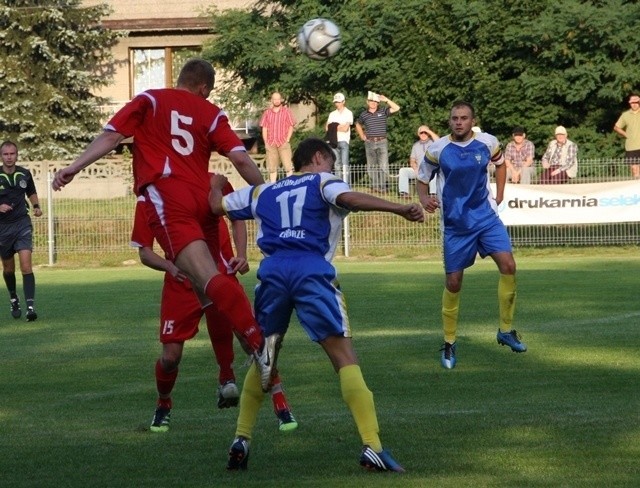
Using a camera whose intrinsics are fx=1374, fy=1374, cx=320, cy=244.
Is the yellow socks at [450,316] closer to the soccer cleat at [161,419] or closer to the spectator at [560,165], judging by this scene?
the soccer cleat at [161,419]

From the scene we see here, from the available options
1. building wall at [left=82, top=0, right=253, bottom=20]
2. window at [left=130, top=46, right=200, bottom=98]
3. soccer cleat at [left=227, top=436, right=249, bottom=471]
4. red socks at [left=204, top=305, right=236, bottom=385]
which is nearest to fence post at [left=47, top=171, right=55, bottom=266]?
building wall at [left=82, top=0, right=253, bottom=20]

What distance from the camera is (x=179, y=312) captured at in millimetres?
8922

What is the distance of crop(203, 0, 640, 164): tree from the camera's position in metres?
32.0

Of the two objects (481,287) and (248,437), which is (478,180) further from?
(481,287)

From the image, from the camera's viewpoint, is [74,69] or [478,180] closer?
[478,180]

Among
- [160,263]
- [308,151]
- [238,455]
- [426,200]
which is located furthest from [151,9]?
[238,455]

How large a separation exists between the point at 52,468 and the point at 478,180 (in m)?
5.72

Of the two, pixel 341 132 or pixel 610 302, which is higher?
pixel 341 132

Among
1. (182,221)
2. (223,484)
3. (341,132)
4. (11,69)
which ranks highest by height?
(11,69)

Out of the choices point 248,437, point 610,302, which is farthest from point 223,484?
point 610,302

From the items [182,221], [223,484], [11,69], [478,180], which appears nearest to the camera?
[223,484]

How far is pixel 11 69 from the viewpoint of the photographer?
4069 cm

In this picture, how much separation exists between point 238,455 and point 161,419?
158cm

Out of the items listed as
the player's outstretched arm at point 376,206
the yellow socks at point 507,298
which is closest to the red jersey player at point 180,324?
the player's outstretched arm at point 376,206
